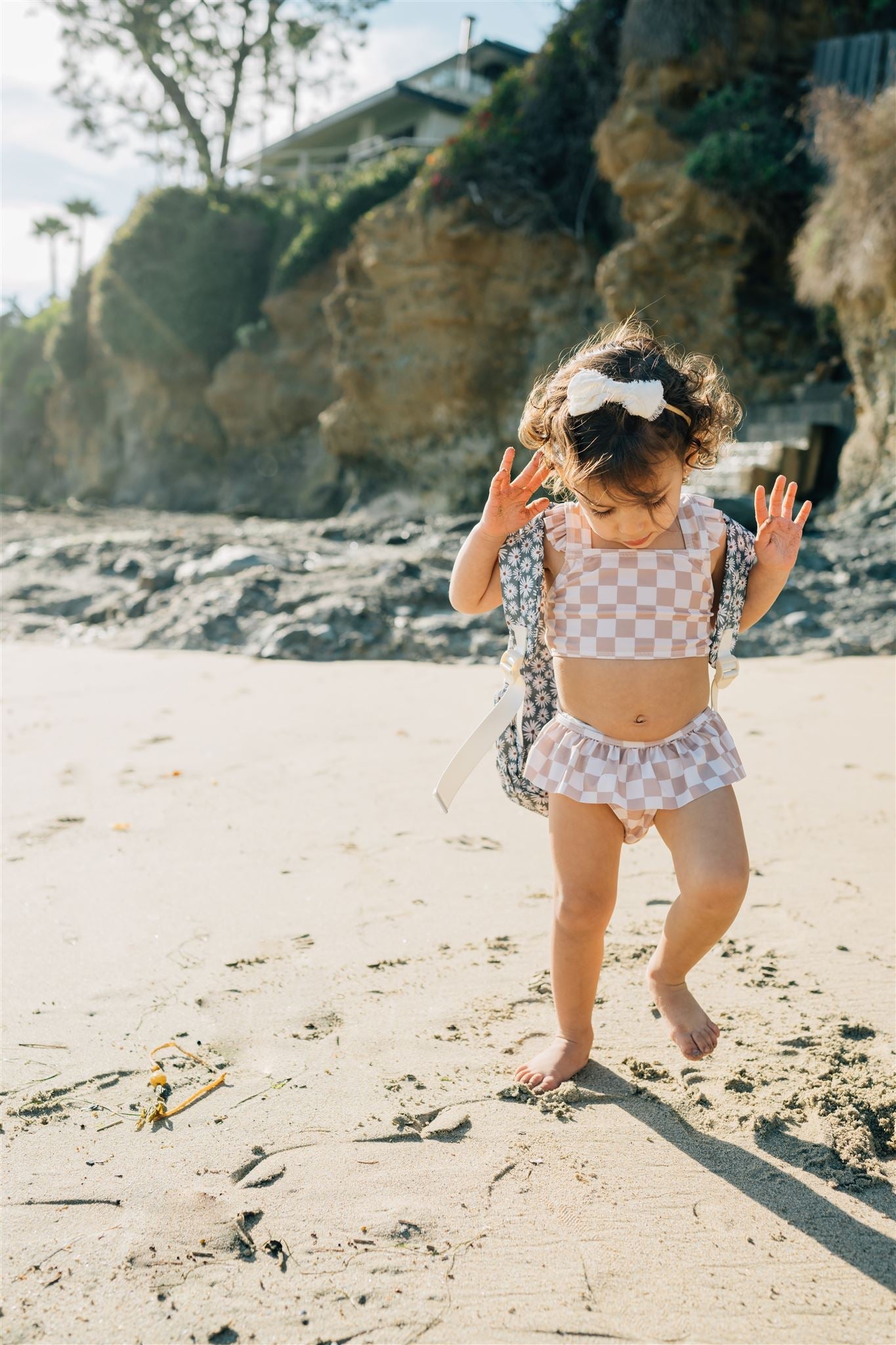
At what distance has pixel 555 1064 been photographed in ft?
6.92

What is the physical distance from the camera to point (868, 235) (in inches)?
374

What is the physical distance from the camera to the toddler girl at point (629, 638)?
2127mm

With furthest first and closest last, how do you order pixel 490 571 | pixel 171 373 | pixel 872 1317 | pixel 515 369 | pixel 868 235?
pixel 171 373 → pixel 515 369 → pixel 868 235 → pixel 490 571 → pixel 872 1317

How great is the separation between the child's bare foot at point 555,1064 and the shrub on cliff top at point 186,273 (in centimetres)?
2363

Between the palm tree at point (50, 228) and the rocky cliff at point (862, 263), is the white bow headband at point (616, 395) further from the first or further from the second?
the palm tree at point (50, 228)

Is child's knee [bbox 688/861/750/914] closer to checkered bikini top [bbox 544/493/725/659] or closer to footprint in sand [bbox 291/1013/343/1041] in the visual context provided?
checkered bikini top [bbox 544/493/725/659]

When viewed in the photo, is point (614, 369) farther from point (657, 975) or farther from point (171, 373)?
point (171, 373)

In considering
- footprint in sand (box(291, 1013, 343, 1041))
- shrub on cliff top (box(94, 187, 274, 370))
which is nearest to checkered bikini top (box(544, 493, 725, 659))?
footprint in sand (box(291, 1013, 343, 1041))

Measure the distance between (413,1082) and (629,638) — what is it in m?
1.02

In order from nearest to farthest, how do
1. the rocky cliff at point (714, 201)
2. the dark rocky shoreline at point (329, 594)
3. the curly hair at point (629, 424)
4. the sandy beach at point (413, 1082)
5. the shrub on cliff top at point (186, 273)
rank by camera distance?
the sandy beach at point (413, 1082), the curly hair at point (629, 424), the dark rocky shoreline at point (329, 594), the rocky cliff at point (714, 201), the shrub on cliff top at point (186, 273)

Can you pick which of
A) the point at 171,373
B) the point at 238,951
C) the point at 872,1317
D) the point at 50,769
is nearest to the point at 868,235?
the point at 50,769

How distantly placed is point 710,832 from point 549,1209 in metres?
0.77

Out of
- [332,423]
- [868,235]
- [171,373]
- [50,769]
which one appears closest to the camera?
[50,769]

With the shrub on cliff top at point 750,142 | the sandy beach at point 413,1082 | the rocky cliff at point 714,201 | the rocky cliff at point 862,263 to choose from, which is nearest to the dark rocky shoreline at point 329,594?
the rocky cliff at point 862,263
